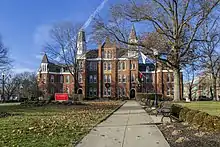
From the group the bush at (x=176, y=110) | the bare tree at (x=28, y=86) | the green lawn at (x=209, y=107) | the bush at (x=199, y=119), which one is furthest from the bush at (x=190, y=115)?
the bare tree at (x=28, y=86)

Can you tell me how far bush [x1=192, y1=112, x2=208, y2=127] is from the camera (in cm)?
1053

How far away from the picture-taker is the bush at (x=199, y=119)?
10531mm

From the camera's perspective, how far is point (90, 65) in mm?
84438

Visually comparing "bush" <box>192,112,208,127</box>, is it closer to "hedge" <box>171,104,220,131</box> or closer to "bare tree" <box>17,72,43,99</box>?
"hedge" <box>171,104,220,131</box>

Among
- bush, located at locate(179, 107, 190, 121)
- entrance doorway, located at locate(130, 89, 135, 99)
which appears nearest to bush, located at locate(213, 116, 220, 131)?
bush, located at locate(179, 107, 190, 121)

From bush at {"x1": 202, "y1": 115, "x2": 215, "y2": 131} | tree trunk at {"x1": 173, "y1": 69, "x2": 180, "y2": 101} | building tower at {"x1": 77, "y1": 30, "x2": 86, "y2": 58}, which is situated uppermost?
building tower at {"x1": 77, "y1": 30, "x2": 86, "y2": 58}

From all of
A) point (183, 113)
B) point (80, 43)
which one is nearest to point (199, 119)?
point (183, 113)

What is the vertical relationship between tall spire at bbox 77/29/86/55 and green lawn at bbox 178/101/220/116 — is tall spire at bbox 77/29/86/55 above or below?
above

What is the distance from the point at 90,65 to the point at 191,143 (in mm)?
76966

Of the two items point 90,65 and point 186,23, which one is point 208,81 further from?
point 186,23

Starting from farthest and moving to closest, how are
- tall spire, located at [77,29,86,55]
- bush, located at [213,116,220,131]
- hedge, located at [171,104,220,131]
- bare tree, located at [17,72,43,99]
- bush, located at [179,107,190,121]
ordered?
1. bare tree, located at [17,72,43,99]
2. tall spire, located at [77,29,86,55]
3. bush, located at [179,107,190,121]
4. hedge, located at [171,104,220,131]
5. bush, located at [213,116,220,131]

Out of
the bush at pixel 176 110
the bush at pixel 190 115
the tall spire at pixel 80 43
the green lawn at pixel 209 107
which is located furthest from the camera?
the tall spire at pixel 80 43

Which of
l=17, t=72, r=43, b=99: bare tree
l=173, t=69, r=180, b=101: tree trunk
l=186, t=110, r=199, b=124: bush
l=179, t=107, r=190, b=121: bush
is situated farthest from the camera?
l=17, t=72, r=43, b=99: bare tree

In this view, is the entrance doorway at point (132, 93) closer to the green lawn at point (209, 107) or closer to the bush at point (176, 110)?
the green lawn at point (209, 107)
